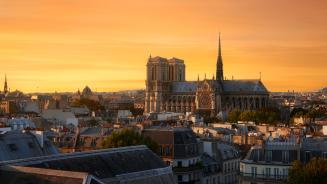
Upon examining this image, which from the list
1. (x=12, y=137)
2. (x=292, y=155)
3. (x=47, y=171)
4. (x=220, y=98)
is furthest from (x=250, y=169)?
(x=220, y=98)

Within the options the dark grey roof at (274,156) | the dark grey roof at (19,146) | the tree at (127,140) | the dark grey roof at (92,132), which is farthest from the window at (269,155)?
the dark grey roof at (19,146)

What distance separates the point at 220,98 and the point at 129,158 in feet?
513

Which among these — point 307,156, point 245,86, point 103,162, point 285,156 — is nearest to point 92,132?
point 285,156

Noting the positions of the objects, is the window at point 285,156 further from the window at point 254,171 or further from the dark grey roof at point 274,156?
the window at point 254,171

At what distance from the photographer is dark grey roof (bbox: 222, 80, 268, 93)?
191m

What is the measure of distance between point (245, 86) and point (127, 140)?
144020 millimetres

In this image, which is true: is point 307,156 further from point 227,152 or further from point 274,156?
point 227,152

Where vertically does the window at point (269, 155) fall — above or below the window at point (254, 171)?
above

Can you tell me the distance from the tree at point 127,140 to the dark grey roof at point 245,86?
139 m

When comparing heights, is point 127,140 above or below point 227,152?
above

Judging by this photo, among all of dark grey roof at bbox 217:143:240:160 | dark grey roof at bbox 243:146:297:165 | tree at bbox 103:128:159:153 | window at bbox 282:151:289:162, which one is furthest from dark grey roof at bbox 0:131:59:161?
dark grey roof at bbox 217:143:240:160

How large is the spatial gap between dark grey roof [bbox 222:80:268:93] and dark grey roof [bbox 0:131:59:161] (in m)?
151

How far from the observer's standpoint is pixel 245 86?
19438 cm

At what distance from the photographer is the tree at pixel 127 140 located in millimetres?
52875
